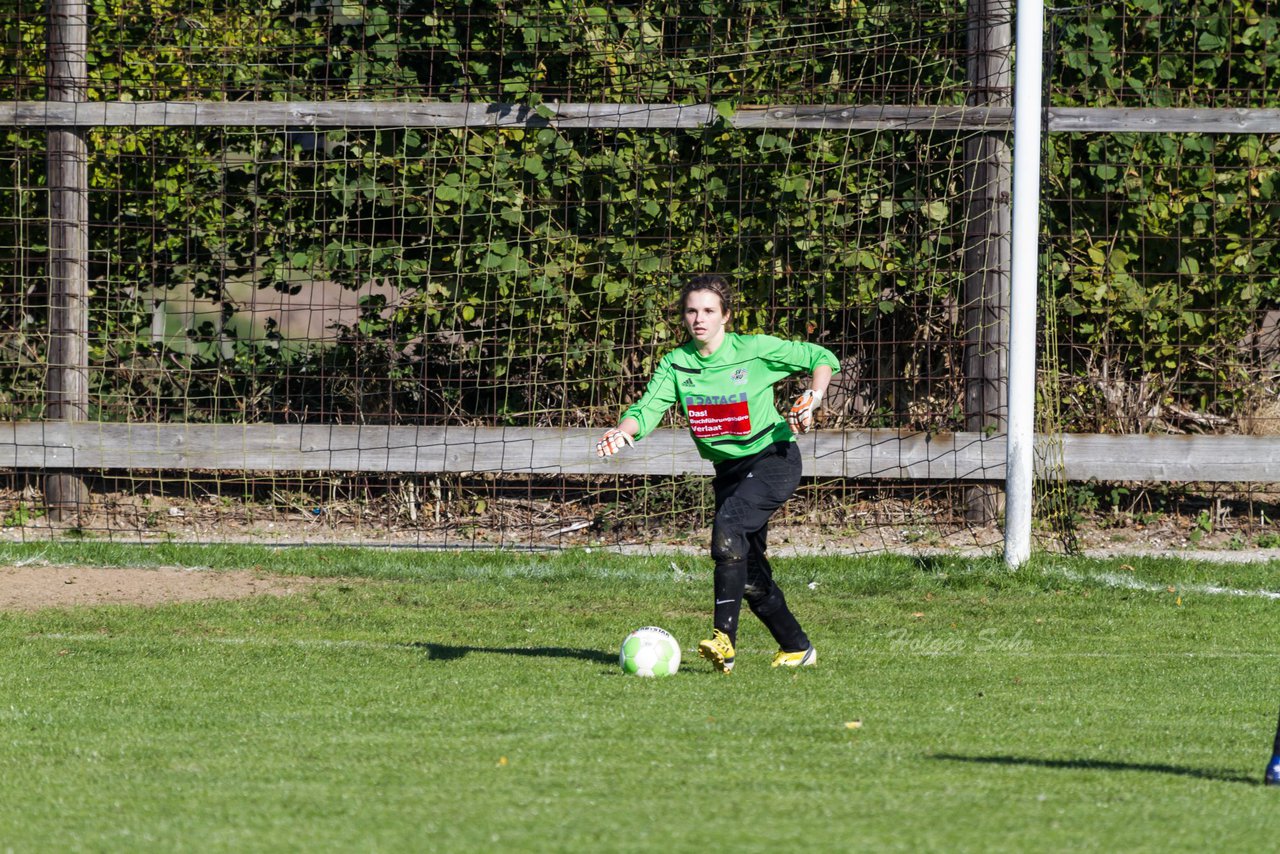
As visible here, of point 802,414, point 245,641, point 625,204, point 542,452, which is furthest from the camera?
point 625,204

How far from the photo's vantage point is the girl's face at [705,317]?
6.28m

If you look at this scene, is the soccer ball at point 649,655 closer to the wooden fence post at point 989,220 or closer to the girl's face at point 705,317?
the girl's face at point 705,317

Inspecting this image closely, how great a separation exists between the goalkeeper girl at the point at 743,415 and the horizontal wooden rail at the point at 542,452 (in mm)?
3626

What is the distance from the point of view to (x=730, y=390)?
629 centimetres

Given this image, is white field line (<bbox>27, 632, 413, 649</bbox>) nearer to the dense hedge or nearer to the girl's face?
the girl's face

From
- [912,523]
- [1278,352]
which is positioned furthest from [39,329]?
[1278,352]

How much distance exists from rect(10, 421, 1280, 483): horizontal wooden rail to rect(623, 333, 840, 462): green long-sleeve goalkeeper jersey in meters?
3.62

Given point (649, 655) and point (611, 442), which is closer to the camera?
point (611, 442)

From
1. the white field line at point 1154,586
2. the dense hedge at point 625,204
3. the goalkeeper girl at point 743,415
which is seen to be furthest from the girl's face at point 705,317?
the dense hedge at point 625,204

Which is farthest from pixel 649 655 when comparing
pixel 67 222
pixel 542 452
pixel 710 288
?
pixel 67 222

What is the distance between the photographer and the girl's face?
6.28 meters

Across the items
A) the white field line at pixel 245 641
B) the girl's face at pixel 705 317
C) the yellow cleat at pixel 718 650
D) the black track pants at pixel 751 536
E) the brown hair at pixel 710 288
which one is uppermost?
the brown hair at pixel 710 288

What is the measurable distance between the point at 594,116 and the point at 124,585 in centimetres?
422

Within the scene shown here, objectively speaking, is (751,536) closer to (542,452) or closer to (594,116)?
(542,452)
